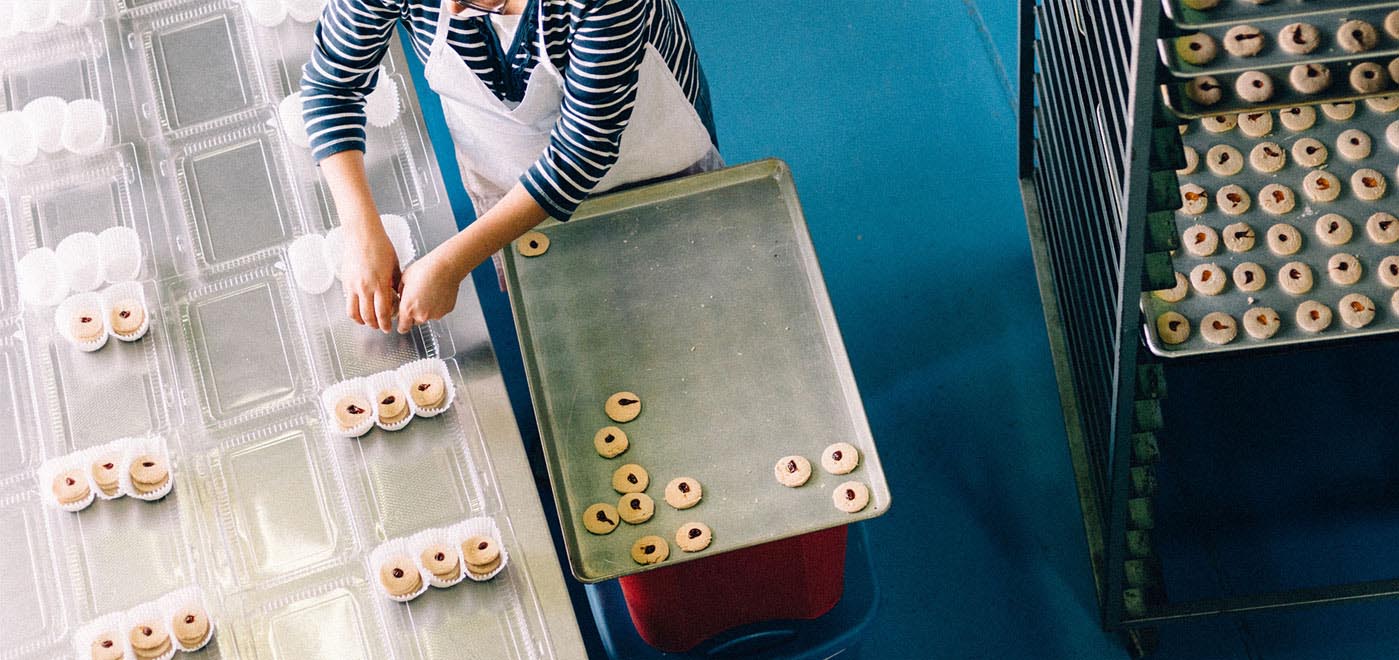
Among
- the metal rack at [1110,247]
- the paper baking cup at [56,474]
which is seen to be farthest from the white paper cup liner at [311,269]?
the metal rack at [1110,247]

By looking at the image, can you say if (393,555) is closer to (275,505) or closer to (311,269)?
(275,505)

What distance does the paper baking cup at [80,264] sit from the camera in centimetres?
231

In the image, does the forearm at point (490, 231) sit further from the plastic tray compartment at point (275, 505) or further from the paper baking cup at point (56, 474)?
the paper baking cup at point (56, 474)

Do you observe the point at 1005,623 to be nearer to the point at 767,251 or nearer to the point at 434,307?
the point at 767,251

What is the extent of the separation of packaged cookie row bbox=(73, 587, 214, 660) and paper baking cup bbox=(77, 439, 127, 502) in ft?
0.71

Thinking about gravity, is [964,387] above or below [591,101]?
below

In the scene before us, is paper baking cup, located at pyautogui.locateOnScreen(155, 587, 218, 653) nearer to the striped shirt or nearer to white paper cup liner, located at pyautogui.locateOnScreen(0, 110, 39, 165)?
the striped shirt

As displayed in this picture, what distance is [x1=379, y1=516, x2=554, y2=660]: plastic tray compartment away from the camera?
1888mm

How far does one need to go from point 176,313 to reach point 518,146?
722mm

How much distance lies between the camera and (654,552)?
2016mm

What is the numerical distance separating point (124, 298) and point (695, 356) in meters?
1.06

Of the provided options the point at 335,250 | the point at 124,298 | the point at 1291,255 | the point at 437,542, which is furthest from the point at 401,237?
the point at 1291,255

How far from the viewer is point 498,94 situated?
7.64 ft

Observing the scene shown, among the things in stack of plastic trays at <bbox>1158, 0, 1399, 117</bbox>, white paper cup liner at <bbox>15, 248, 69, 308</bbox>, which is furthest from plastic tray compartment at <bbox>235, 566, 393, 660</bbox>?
stack of plastic trays at <bbox>1158, 0, 1399, 117</bbox>
